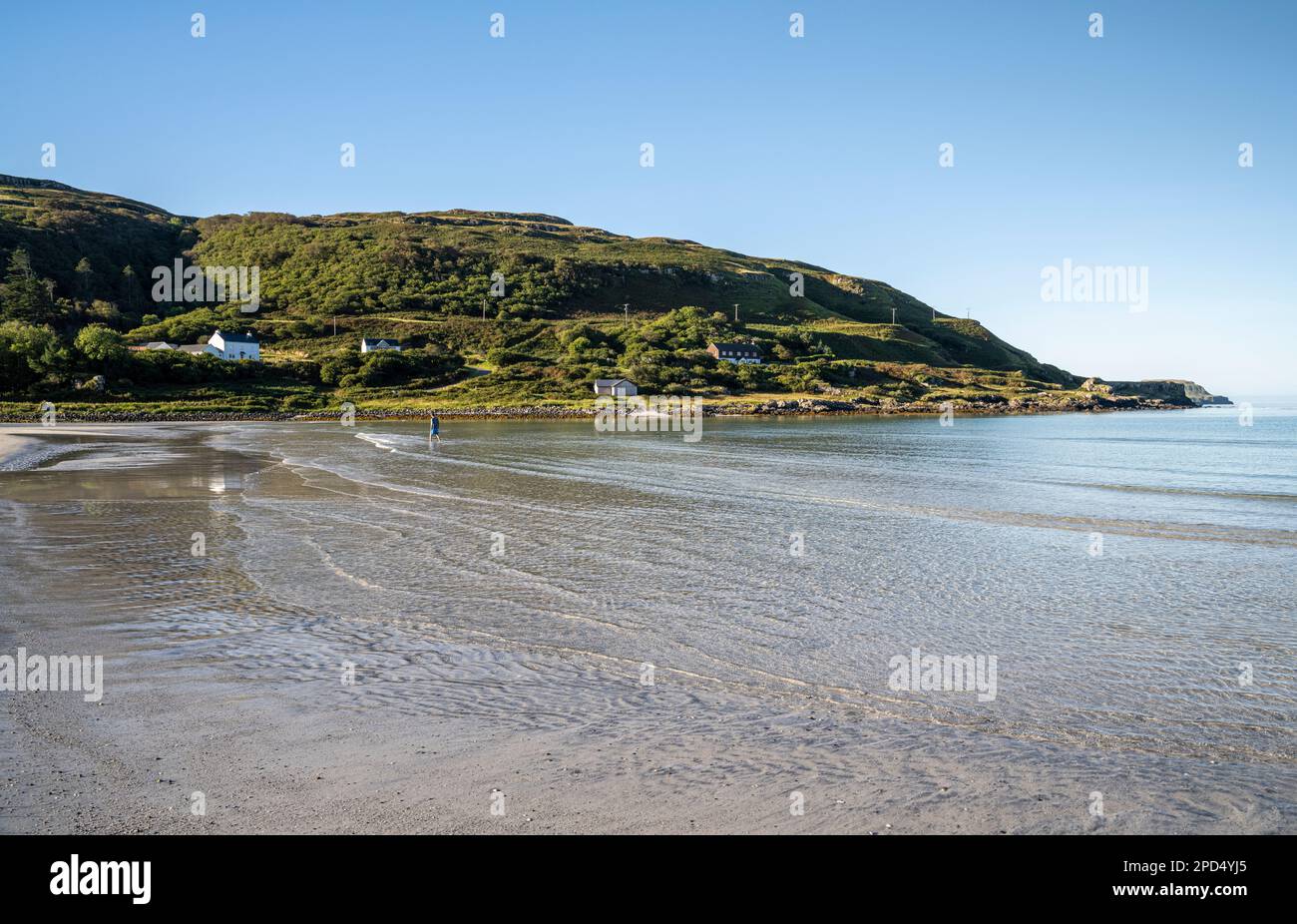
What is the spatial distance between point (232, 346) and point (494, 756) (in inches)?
4574

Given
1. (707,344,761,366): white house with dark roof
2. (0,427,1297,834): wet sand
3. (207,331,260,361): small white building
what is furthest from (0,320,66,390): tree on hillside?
(0,427,1297,834): wet sand

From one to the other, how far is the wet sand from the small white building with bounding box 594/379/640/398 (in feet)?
300

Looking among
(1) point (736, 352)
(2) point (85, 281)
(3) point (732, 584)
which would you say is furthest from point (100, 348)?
(3) point (732, 584)

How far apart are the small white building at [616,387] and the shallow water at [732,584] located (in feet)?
232

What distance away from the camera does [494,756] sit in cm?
708

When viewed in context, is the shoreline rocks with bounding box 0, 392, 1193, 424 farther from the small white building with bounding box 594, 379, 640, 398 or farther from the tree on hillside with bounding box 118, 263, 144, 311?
the tree on hillside with bounding box 118, 263, 144, 311

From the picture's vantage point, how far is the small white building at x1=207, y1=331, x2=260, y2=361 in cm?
10944

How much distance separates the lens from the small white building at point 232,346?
109438mm

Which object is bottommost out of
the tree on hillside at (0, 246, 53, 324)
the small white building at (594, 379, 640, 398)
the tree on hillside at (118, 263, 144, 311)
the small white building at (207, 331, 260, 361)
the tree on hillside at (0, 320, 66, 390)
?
the small white building at (594, 379, 640, 398)

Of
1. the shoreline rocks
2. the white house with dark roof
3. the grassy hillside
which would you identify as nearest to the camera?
the shoreline rocks

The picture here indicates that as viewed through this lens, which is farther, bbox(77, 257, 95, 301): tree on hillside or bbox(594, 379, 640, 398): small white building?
bbox(77, 257, 95, 301): tree on hillside

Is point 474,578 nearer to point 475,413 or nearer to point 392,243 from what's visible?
point 475,413

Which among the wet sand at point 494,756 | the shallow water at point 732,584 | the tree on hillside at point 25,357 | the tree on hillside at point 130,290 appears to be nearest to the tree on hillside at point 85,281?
the tree on hillside at point 130,290
